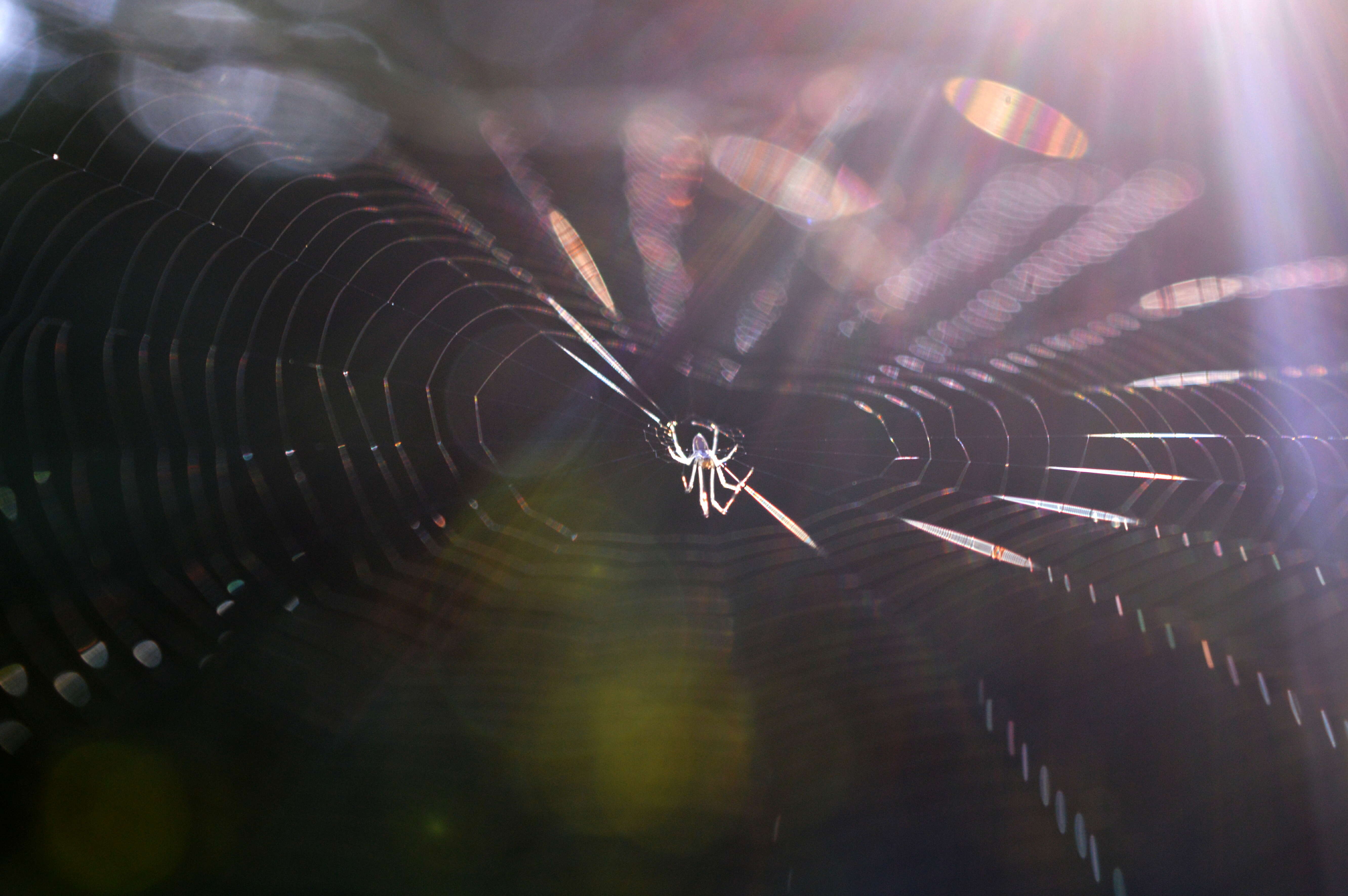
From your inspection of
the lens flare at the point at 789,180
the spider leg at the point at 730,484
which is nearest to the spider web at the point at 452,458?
the spider leg at the point at 730,484

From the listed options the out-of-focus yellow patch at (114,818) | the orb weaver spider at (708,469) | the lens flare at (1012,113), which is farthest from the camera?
the orb weaver spider at (708,469)

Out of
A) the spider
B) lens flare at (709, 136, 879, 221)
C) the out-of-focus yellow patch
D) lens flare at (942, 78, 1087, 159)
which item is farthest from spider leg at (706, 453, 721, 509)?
the out-of-focus yellow patch

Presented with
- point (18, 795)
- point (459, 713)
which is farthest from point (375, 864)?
point (18, 795)

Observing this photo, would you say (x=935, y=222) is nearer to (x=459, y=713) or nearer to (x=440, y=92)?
(x=440, y=92)

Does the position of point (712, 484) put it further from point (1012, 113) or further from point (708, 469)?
point (1012, 113)

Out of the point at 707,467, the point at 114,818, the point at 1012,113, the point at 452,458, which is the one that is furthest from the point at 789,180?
the point at 114,818

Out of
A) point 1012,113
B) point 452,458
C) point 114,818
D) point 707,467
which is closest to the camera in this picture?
point 114,818

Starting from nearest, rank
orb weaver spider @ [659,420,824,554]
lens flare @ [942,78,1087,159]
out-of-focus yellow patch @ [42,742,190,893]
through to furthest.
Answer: out-of-focus yellow patch @ [42,742,190,893] < lens flare @ [942,78,1087,159] < orb weaver spider @ [659,420,824,554]

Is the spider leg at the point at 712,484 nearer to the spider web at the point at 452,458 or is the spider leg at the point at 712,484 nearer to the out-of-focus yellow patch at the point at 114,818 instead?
the spider web at the point at 452,458

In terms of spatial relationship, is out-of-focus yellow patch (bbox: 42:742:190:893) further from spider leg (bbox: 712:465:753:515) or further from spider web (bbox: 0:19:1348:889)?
spider leg (bbox: 712:465:753:515)
